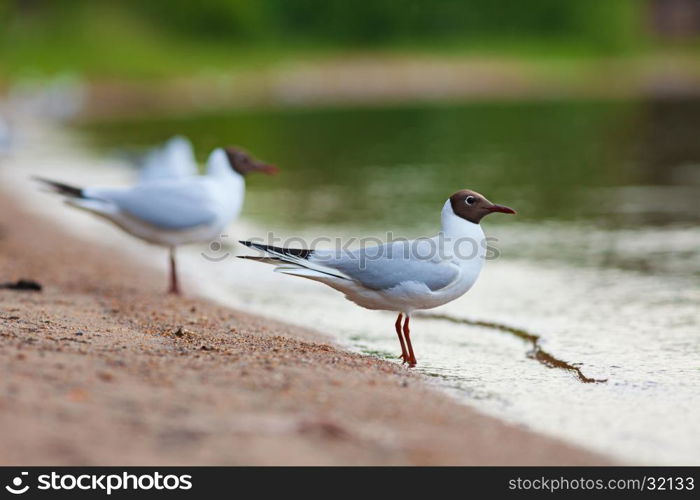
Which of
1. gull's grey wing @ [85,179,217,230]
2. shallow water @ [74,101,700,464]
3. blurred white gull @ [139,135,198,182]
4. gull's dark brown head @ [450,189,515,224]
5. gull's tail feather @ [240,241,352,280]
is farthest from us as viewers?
blurred white gull @ [139,135,198,182]

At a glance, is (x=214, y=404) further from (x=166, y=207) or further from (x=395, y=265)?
(x=166, y=207)

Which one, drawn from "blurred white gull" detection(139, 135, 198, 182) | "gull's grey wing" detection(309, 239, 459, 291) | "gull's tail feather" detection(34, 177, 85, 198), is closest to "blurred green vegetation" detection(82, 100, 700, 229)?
"blurred white gull" detection(139, 135, 198, 182)

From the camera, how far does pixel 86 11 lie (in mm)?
Answer: 52219

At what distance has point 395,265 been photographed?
6.23 m

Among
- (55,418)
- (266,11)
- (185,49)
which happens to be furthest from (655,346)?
(266,11)

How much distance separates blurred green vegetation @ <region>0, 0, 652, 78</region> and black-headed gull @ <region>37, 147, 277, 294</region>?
118 ft

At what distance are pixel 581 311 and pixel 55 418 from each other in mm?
4814

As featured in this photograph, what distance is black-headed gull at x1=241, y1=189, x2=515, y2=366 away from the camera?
244 inches

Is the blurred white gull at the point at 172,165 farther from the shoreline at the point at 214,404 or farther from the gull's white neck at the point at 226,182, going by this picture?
the shoreline at the point at 214,404

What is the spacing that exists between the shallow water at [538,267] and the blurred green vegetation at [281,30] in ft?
77.4

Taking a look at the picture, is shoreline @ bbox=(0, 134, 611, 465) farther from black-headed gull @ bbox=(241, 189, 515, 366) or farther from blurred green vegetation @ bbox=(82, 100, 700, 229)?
blurred green vegetation @ bbox=(82, 100, 700, 229)

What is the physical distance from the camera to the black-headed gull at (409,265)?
620 centimetres

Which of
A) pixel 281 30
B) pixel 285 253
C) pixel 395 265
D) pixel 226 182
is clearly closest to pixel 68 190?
pixel 226 182

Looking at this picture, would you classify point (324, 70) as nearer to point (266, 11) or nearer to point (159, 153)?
point (266, 11)
